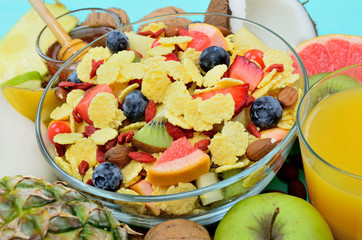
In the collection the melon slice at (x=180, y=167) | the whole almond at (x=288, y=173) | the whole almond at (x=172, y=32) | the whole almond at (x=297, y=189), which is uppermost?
the whole almond at (x=172, y=32)

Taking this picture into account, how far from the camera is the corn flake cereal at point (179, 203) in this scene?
3.06ft

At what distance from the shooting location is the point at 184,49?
1272 mm

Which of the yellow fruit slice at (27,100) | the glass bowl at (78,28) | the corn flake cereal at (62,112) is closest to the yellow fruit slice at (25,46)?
the glass bowl at (78,28)

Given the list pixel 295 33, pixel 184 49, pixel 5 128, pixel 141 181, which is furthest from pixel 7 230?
pixel 295 33

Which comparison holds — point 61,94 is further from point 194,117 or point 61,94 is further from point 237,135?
point 237,135

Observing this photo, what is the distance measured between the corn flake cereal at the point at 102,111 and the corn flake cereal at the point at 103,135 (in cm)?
2

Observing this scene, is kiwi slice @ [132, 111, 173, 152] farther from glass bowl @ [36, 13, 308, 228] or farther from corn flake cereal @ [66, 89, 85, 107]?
corn flake cereal @ [66, 89, 85, 107]

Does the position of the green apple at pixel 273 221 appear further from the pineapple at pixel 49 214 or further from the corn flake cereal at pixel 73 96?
the corn flake cereal at pixel 73 96

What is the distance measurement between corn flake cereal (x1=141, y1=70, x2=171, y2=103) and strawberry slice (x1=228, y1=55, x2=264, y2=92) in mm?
182

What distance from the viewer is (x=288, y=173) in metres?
1.19

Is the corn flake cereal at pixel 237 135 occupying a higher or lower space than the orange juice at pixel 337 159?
higher

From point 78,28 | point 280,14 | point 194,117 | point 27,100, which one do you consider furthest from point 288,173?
point 78,28

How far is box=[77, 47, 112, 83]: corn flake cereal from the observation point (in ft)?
4.07

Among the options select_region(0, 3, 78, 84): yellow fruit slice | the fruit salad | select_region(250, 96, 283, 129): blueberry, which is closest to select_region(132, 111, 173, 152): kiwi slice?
the fruit salad
